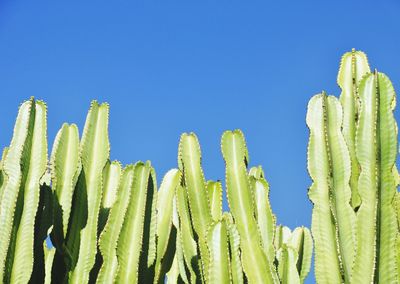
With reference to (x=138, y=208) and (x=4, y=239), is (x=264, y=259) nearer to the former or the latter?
(x=138, y=208)

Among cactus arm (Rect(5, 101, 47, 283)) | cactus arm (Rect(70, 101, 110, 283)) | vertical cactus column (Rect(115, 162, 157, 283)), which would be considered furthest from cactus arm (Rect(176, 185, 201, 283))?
cactus arm (Rect(5, 101, 47, 283))

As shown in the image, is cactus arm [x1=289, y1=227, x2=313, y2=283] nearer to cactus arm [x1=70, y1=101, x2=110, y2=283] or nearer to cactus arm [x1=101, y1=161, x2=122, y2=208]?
cactus arm [x1=101, y1=161, x2=122, y2=208]

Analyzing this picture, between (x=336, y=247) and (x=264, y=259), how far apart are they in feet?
0.95

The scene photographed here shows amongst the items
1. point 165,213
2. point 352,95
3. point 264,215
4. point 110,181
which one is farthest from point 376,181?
point 110,181

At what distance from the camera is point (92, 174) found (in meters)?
2.85

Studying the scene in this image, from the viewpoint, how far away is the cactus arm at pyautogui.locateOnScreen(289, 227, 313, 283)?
3316 mm

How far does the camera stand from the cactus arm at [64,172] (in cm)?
270

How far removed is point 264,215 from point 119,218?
71cm

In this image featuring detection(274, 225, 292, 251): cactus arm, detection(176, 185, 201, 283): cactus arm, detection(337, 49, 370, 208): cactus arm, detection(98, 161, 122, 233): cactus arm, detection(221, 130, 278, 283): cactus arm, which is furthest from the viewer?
detection(274, 225, 292, 251): cactus arm

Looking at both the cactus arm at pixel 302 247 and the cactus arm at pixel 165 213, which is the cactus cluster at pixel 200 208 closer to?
the cactus arm at pixel 165 213

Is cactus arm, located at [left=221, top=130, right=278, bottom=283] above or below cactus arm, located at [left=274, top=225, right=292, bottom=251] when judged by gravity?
below

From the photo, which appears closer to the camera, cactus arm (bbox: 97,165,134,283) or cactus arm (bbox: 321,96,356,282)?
cactus arm (bbox: 321,96,356,282)

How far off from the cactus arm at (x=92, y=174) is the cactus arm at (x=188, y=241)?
0.38 m

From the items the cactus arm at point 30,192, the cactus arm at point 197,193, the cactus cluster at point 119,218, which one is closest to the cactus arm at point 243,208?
the cactus cluster at point 119,218
